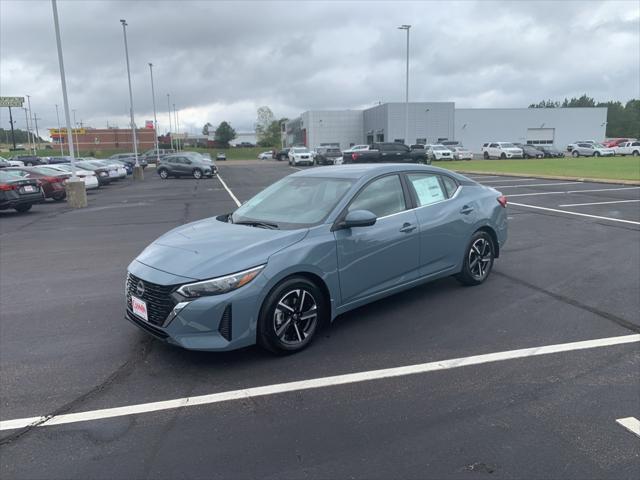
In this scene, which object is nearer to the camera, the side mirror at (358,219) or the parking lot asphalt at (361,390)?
the parking lot asphalt at (361,390)

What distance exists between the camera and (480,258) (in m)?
6.29

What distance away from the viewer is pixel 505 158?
48.6 metres

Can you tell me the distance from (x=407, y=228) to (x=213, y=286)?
221cm

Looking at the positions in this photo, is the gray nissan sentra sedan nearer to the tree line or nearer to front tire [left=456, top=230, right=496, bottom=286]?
front tire [left=456, top=230, right=496, bottom=286]

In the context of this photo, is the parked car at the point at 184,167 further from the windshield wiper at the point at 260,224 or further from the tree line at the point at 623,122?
the tree line at the point at 623,122

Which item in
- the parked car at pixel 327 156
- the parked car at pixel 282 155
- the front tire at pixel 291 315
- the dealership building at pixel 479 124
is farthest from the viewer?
the parked car at pixel 282 155

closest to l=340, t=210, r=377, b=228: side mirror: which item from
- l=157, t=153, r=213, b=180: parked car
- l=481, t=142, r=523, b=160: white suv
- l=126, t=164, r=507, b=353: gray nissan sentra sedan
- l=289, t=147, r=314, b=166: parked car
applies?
l=126, t=164, r=507, b=353: gray nissan sentra sedan

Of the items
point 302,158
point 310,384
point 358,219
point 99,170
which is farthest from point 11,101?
point 310,384

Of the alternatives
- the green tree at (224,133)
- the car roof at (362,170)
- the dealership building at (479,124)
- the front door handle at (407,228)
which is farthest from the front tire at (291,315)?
the green tree at (224,133)

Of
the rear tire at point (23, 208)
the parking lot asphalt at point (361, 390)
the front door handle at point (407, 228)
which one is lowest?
the parking lot asphalt at point (361, 390)

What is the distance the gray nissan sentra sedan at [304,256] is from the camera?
3.89m

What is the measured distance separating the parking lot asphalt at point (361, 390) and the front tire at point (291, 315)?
0.15 m

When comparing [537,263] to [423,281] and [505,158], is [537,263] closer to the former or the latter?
[423,281]

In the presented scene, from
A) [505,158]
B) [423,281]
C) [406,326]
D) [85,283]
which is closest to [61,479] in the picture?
[406,326]
